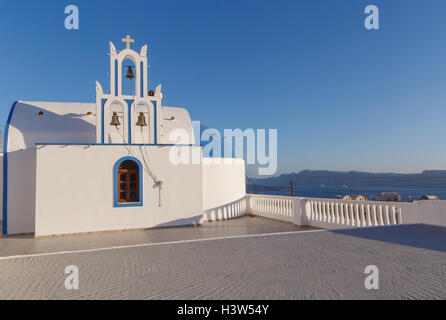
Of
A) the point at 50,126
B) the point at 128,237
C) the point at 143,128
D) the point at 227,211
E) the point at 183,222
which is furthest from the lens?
the point at 143,128

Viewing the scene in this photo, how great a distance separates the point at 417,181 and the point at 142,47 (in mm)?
207084

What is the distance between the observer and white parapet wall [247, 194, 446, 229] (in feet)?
23.4

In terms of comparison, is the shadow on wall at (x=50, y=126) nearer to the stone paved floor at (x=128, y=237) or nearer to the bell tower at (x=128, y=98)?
the bell tower at (x=128, y=98)

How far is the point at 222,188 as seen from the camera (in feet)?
40.4

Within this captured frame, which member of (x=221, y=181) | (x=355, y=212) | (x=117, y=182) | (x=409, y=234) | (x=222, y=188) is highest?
(x=117, y=182)

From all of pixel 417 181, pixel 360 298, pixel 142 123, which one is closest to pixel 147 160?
pixel 142 123

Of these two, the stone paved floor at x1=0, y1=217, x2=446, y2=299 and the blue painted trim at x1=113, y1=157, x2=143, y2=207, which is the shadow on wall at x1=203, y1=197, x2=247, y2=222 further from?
the stone paved floor at x1=0, y1=217, x2=446, y2=299

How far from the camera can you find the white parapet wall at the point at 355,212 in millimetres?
7129

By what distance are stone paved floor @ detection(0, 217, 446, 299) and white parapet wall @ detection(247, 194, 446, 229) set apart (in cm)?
71

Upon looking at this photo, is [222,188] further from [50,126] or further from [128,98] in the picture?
[50,126]

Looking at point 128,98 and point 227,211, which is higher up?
point 128,98

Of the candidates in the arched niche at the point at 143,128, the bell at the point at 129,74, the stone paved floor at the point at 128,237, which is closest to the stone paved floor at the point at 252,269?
the stone paved floor at the point at 128,237

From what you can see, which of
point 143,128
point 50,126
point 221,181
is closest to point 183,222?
point 221,181

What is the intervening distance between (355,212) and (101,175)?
7.78m
